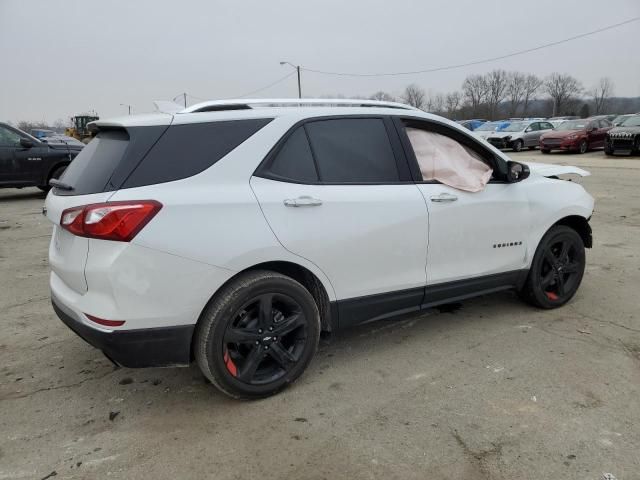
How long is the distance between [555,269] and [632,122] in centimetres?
2101

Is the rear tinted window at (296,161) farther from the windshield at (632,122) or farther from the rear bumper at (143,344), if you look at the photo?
A: the windshield at (632,122)

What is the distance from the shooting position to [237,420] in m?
2.83

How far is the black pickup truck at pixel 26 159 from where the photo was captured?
36.1ft

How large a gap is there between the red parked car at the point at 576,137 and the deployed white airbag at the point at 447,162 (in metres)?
21.9

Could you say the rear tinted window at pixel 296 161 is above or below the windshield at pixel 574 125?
above

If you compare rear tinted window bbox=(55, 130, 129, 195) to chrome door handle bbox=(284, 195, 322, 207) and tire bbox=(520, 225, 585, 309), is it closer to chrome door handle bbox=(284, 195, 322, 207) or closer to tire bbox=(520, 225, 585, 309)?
chrome door handle bbox=(284, 195, 322, 207)

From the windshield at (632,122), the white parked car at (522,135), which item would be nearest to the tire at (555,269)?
the windshield at (632,122)

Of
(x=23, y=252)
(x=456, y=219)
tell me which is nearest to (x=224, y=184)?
(x=456, y=219)

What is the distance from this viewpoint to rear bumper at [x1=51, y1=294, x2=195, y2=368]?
2.62 m

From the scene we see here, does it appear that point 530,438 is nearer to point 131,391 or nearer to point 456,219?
point 456,219

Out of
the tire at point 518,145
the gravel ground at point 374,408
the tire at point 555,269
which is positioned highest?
the tire at point 555,269

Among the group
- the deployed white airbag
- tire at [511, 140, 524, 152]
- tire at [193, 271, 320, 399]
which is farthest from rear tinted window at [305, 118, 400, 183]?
tire at [511, 140, 524, 152]

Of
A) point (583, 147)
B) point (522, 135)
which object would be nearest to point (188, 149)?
point (583, 147)

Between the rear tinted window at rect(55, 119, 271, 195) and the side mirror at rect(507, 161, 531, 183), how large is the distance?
2073 mm
